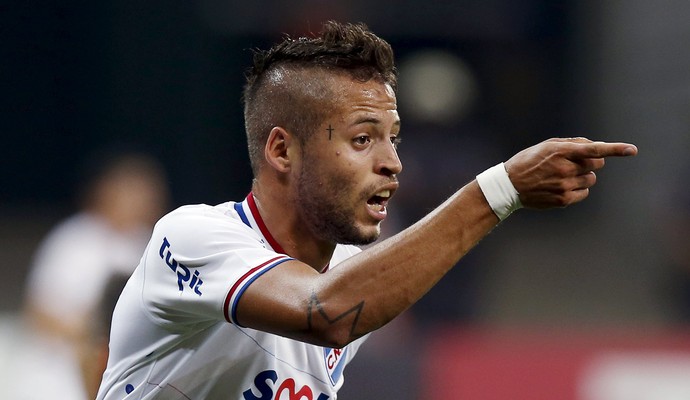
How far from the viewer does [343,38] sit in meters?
3.65

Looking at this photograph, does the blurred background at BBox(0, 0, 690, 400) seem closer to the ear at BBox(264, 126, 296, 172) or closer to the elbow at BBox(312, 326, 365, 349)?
the ear at BBox(264, 126, 296, 172)

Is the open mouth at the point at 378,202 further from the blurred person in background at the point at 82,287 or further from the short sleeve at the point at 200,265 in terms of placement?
the blurred person in background at the point at 82,287

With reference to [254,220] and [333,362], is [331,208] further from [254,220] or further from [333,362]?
[333,362]

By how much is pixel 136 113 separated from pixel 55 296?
373 centimetres

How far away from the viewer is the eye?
3.43 m

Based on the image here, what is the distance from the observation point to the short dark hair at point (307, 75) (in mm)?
3541

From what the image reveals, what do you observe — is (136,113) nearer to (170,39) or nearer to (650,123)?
(170,39)

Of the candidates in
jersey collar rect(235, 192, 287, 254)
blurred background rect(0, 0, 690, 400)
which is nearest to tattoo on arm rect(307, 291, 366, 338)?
jersey collar rect(235, 192, 287, 254)

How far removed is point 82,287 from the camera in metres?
6.73

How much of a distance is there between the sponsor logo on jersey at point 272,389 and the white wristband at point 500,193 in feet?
3.22

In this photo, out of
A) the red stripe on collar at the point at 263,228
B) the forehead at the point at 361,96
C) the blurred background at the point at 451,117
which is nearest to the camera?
the forehead at the point at 361,96

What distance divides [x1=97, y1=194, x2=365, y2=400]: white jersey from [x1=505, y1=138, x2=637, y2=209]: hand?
0.68 m

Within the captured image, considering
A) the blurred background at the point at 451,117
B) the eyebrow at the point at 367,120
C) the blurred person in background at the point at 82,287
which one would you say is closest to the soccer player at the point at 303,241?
the eyebrow at the point at 367,120

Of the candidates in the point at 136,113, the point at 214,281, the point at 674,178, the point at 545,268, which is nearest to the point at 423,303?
the point at 545,268
